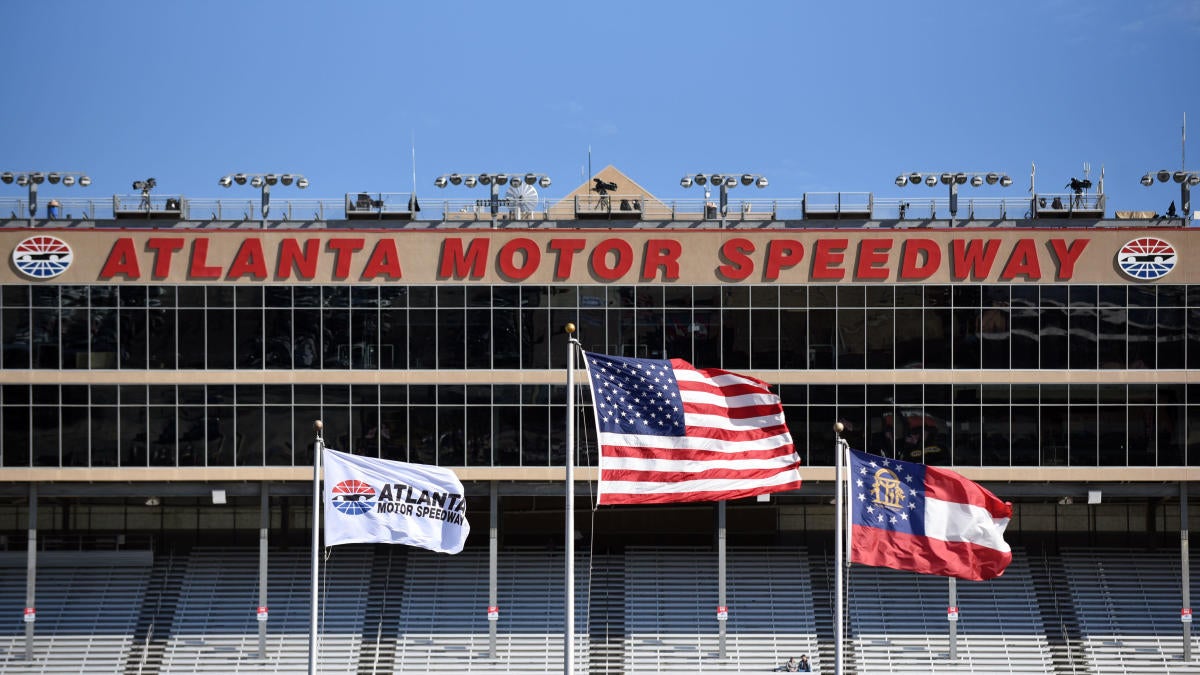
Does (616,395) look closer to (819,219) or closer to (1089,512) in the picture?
(819,219)

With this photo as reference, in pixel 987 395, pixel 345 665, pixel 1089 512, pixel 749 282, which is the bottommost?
pixel 345 665

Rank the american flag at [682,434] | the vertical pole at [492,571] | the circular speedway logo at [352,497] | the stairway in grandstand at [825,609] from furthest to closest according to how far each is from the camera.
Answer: the stairway in grandstand at [825,609], the vertical pole at [492,571], the circular speedway logo at [352,497], the american flag at [682,434]

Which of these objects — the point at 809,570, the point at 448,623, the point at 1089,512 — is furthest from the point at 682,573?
the point at 1089,512

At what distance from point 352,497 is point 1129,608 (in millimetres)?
36789

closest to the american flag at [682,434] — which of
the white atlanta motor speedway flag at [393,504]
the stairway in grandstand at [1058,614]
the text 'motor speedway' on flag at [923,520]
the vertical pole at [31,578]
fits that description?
the text 'motor speedway' on flag at [923,520]

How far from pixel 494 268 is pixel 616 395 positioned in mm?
24473

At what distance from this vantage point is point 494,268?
5603cm

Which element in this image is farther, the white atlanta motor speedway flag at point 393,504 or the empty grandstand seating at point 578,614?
the empty grandstand seating at point 578,614

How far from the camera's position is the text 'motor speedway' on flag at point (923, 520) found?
34.0 metres

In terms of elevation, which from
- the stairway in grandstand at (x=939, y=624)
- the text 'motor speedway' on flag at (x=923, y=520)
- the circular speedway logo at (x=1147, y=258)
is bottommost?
the stairway in grandstand at (x=939, y=624)

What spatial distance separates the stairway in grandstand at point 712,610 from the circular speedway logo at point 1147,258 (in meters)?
17.9

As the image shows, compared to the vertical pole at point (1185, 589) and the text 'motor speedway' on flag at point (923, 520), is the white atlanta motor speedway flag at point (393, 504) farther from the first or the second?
the vertical pole at point (1185, 589)

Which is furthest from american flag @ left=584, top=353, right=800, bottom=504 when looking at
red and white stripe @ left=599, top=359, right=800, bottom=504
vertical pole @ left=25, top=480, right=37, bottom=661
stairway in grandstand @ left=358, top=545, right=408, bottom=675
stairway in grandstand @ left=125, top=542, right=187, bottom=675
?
vertical pole @ left=25, top=480, right=37, bottom=661

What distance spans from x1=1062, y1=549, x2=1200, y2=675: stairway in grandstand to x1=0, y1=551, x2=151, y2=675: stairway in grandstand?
127 feet
